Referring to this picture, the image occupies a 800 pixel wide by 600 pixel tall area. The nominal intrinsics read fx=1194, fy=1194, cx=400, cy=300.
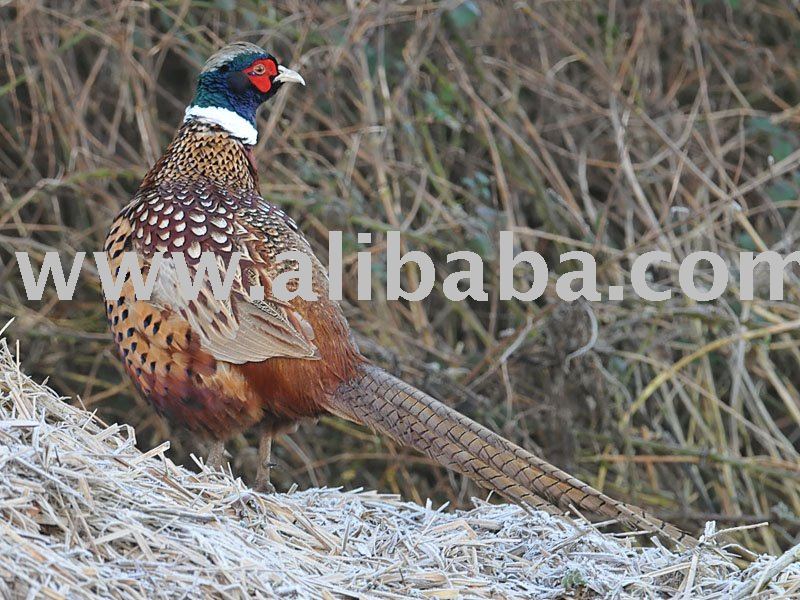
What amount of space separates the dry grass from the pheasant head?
3.01 feet

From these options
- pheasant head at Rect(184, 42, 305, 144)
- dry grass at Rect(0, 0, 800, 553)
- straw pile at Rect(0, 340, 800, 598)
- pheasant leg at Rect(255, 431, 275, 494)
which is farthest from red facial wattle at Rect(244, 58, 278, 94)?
straw pile at Rect(0, 340, 800, 598)

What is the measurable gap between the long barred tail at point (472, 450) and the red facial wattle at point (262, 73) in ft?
3.15

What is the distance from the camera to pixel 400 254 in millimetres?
4750

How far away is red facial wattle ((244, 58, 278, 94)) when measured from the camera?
3.57 m

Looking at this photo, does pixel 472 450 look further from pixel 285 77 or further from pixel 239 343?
pixel 285 77

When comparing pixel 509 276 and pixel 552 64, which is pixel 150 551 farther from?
pixel 552 64

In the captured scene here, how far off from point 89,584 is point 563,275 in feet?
9.88

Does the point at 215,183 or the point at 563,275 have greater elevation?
the point at 215,183

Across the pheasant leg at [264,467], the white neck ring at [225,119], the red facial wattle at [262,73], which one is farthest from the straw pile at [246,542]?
the red facial wattle at [262,73]

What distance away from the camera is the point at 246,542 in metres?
2.28

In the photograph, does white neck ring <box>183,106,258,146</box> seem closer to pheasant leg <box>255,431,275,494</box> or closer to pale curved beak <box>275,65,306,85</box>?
pale curved beak <box>275,65,306,85</box>

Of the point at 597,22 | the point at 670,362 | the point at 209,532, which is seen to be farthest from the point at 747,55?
the point at 209,532

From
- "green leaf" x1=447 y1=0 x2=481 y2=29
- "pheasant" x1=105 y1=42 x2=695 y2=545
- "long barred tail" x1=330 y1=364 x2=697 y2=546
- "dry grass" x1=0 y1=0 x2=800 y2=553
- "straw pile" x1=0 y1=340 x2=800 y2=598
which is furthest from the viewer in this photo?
"green leaf" x1=447 y1=0 x2=481 y2=29

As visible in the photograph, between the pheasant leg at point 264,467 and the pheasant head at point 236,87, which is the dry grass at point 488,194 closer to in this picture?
the pheasant head at point 236,87
